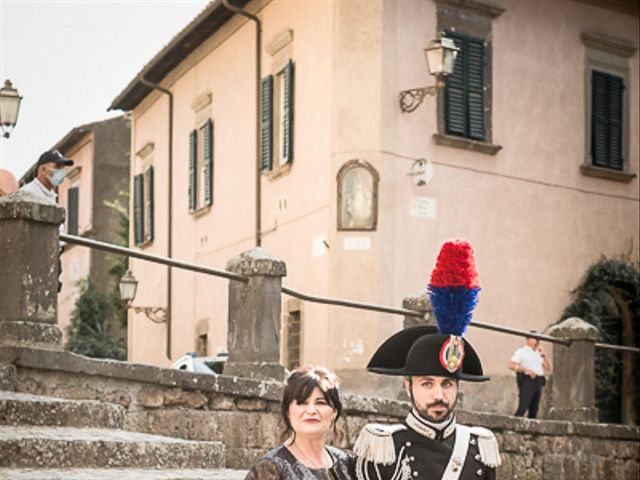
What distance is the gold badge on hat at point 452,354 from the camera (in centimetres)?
580

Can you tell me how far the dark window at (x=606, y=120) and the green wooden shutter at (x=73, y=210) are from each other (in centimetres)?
1869

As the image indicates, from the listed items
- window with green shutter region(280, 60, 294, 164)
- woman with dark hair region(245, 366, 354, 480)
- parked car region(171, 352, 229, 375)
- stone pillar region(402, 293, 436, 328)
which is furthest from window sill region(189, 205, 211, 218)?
woman with dark hair region(245, 366, 354, 480)

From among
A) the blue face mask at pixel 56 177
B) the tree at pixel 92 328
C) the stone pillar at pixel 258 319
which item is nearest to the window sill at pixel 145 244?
the tree at pixel 92 328

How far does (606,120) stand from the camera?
76.8 ft

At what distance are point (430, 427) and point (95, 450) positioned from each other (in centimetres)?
418

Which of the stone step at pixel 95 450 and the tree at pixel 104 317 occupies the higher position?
the tree at pixel 104 317

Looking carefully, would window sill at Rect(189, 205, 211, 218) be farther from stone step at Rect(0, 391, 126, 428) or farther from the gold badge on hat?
the gold badge on hat

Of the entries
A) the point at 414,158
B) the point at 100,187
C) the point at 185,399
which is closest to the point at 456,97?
the point at 414,158

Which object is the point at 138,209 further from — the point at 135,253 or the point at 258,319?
the point at 135,253

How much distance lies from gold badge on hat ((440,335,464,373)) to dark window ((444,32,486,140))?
50.9ft

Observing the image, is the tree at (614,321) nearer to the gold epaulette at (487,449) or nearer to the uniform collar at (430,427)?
the gold epaulette at (487,449)

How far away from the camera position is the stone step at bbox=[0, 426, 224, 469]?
9.24m

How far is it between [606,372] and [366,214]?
4621mm

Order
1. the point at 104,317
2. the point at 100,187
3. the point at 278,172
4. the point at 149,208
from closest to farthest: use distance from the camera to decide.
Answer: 1. the point at 278,172
2. the point at 149,208
3. the point at 104,317
4. the point at 100,187
